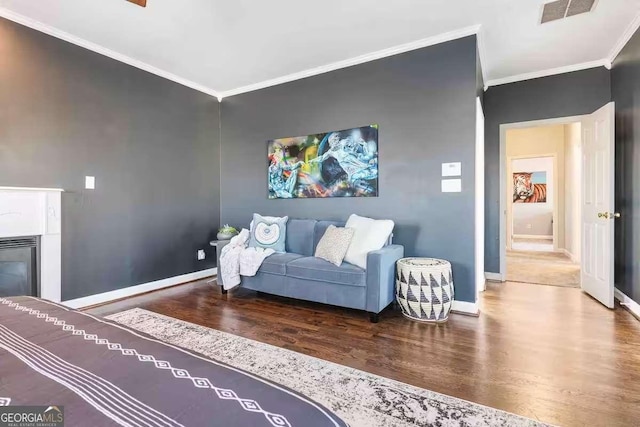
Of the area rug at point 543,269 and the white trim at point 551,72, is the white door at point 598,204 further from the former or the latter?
the white trim at point 551,72

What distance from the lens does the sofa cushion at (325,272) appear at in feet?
9.18

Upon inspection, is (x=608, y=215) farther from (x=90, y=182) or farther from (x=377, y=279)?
(x=90, y=182)

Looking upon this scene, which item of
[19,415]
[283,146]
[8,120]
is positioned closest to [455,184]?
[283,146]

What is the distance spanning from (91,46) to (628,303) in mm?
6178

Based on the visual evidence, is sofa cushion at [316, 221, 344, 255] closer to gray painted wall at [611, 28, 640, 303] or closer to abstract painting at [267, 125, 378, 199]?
abstract painting at [267, 125, 378, 199]

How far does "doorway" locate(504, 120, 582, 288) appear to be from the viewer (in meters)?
4.92

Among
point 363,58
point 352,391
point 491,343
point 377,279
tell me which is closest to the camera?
point 352,391

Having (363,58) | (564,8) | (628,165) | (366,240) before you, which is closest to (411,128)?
(363,58)

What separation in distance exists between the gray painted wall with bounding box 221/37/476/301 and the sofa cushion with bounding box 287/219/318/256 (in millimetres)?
275

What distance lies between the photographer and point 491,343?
2.36 m

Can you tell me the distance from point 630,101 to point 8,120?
6036 millimetres

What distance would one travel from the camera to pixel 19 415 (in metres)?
0.58

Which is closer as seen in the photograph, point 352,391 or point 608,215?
point 352,391

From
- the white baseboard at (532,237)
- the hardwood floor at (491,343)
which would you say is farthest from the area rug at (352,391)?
the white baseboard at (532,237)
